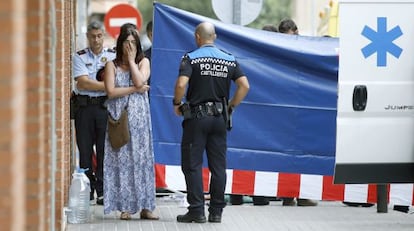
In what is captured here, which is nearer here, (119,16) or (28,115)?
(28,115)

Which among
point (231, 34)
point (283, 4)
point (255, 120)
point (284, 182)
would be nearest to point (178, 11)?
point (231, 34)

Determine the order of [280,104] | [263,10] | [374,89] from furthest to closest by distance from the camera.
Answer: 1. [263,10]
2. [280,104]
3. [374,89]

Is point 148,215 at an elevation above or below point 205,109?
below

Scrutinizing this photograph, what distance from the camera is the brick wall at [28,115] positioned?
3.41 metres

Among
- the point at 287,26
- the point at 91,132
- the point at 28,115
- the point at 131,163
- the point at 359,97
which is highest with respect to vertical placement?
the point at 287,26

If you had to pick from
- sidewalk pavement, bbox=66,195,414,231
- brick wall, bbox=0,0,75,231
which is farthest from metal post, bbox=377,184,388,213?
brick wall, bbox=0,0,75,231

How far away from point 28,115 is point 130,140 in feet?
17.3

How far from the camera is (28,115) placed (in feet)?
16.9

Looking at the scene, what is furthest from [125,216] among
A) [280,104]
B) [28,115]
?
[28,115]

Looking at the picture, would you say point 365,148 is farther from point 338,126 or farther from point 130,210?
point 130,210

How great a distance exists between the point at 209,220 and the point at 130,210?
29.9 inches

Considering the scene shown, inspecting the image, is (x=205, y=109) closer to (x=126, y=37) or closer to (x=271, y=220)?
(x=126, y=37)

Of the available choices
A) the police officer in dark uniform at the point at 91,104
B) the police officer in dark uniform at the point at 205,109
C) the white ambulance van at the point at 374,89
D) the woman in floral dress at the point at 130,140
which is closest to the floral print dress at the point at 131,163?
the woman in floral dress at the point at 130,140

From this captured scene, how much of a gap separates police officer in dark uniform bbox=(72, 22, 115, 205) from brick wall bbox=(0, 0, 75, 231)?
311 cm
